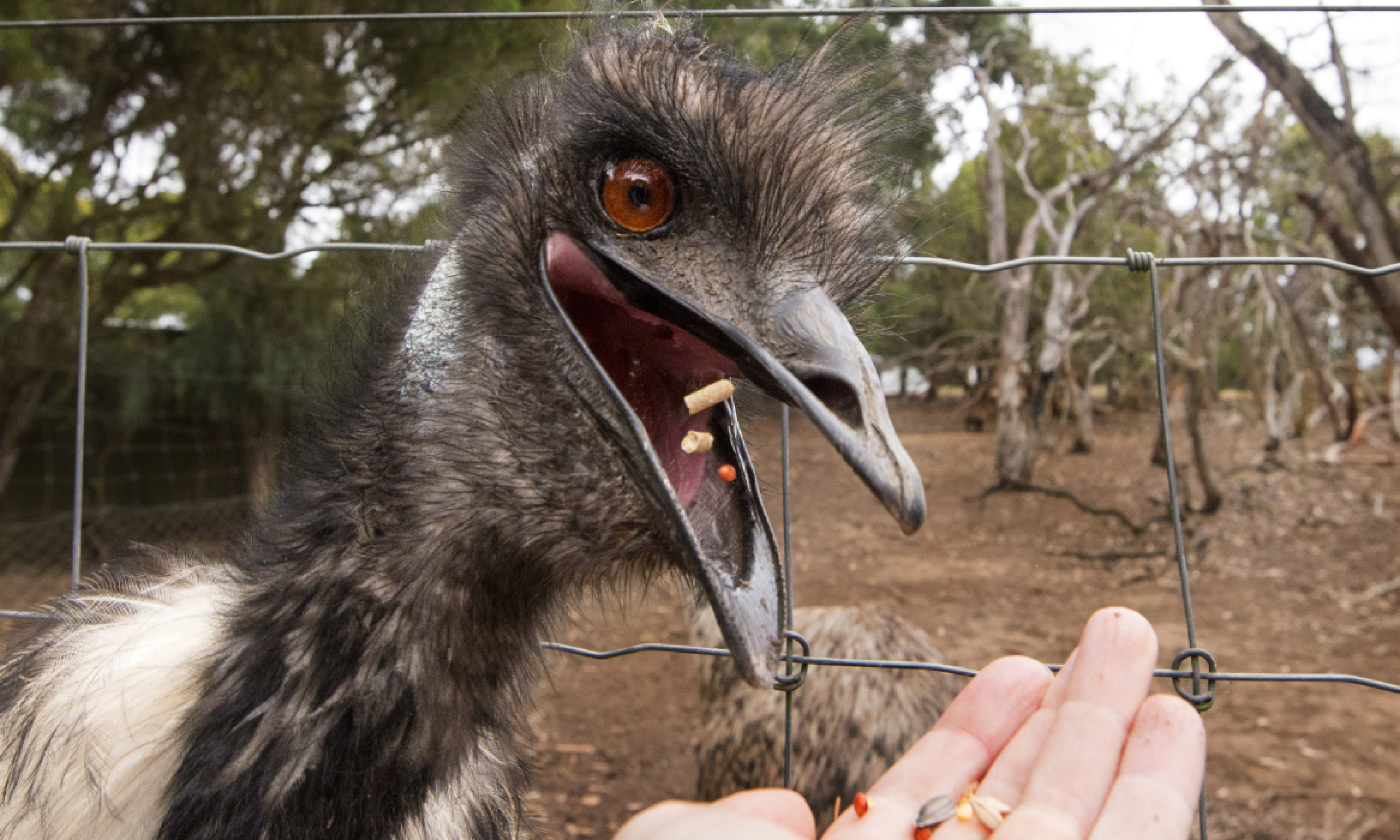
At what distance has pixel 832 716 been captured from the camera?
8.81ft

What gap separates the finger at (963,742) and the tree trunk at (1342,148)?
11.9 feet

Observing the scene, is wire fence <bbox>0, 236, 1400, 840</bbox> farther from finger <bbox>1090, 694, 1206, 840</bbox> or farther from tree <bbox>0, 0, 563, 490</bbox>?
tree <bbox>0, 0, 563, 490</bbox>

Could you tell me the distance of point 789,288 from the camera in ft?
3.11

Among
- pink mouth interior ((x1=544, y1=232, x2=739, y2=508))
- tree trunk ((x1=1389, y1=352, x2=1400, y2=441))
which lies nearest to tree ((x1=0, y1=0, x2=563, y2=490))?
pink mouth interior ((x1=544, y1=232, x2=739, y2=508))

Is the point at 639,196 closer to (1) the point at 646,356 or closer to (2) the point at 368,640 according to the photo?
(1) the point at 646,356

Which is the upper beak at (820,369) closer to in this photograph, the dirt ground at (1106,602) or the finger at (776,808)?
the dirt ground at (1106,602)

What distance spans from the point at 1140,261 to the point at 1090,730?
684mm

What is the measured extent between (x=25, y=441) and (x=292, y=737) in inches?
330

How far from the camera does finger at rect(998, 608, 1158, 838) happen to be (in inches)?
43.8

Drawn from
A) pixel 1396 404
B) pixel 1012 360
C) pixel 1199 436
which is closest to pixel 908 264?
pixel 1199 436

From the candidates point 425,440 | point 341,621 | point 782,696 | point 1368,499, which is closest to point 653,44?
point 425,440

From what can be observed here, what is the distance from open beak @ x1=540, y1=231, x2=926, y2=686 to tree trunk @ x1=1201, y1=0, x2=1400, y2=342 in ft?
13.3

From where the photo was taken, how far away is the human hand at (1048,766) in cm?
107

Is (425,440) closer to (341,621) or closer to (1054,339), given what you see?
(341,621)
